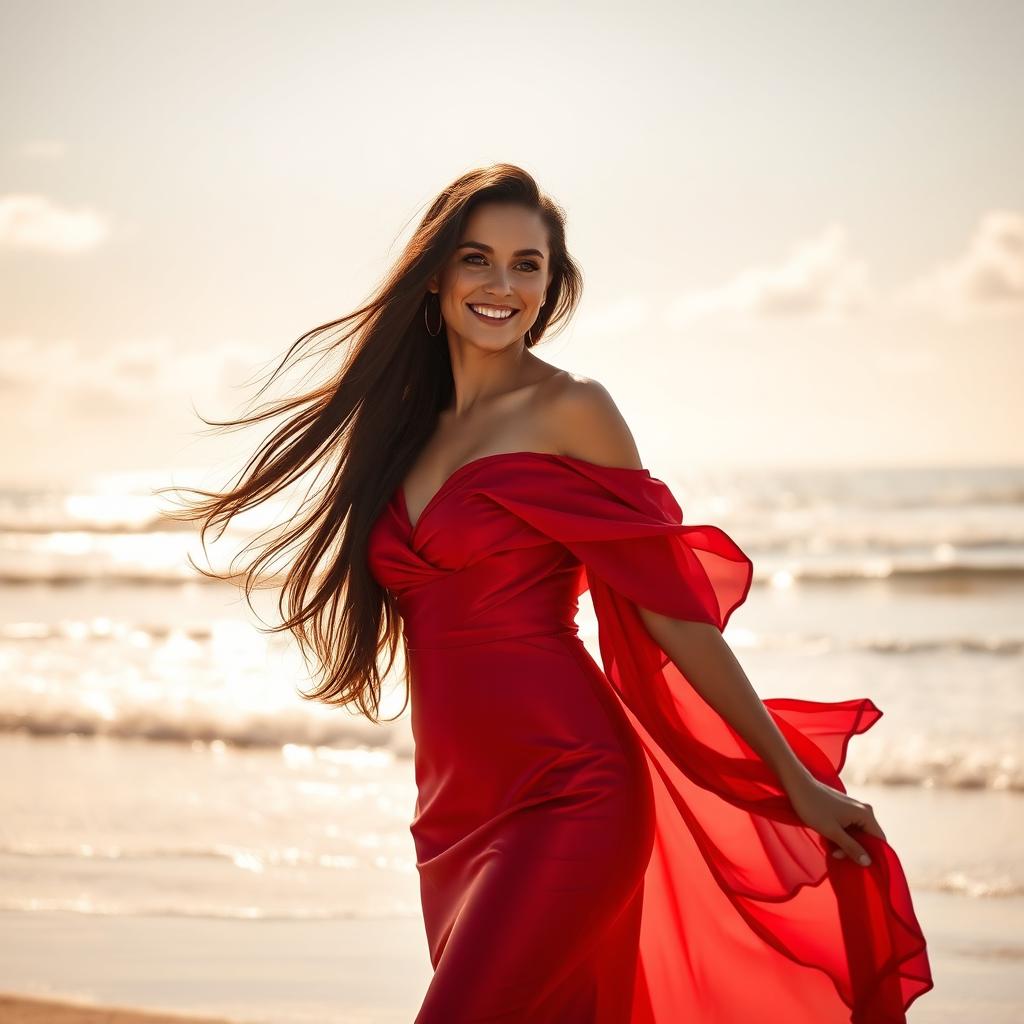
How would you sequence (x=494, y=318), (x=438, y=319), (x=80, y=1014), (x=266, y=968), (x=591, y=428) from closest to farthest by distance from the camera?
(x=591, y=428), (x=494, y=318), (x=438, y=319), (x=80, y=1014), (x=266, y=968)

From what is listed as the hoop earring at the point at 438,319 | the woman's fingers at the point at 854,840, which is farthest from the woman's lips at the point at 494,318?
the woman's fingers at the point at 854,840

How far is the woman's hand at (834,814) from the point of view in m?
2.58

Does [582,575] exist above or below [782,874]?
above

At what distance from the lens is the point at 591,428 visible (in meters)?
2.83

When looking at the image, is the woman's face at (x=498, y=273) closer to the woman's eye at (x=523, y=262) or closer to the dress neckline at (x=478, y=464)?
the woman's eye at (x=523, y=262)

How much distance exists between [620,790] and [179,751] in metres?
6.64

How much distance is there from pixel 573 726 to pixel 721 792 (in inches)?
13.7

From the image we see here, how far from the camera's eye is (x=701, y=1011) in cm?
297

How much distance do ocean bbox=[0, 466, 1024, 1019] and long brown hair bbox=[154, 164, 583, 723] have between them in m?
0.29

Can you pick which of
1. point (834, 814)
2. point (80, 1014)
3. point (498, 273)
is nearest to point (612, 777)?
point (834, 814)

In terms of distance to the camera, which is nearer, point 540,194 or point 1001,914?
point 540,194

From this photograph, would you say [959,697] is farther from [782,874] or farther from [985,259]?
[985,259]

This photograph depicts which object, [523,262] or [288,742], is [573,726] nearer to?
[523,262]

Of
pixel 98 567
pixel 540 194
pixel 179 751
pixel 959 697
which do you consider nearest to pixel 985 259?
pixel 98 567
